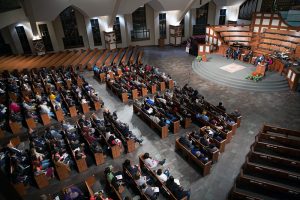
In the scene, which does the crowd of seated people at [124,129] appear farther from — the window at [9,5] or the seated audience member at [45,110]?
the window at [9,5]

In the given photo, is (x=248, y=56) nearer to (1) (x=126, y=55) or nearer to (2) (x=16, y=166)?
(1) (x=126, y=55)

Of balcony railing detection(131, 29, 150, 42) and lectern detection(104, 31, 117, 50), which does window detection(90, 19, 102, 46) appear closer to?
lectern detection(104, 31, 117, 50)

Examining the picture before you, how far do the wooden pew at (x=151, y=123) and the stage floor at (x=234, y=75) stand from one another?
5.77 metres

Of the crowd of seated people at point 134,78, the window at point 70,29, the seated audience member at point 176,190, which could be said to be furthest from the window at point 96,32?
the seated audience member at point 176,190

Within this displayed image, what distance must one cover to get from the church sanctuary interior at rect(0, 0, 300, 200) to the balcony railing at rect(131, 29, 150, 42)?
9cm

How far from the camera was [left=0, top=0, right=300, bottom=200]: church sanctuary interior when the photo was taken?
261 inches

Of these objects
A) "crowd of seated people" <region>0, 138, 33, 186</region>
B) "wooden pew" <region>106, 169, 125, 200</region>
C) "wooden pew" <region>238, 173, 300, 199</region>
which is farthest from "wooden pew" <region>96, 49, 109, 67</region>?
"wooden pew" <region>238, 173, 300, 199</region>

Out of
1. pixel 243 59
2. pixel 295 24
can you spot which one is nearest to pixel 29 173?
pixel 243 59

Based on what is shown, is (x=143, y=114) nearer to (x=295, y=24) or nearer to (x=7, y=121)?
(x=7, y=121)

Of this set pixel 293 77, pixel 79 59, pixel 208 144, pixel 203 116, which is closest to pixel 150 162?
pixel 208 144

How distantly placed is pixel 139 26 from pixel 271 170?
695 inches

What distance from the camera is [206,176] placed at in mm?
6992

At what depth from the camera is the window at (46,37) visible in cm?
1806

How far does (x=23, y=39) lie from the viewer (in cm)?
1780
